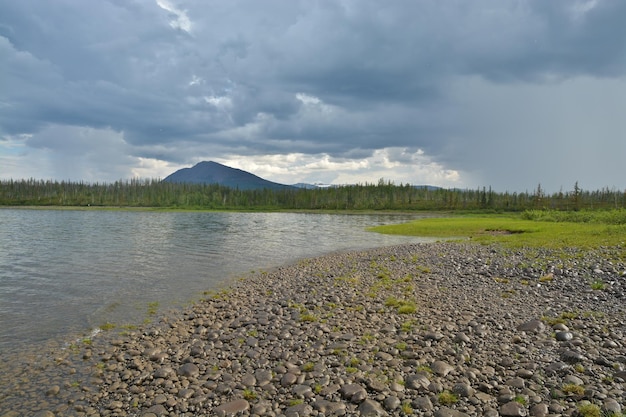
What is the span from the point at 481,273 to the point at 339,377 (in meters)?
15.8

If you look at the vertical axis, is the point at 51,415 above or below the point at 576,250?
below

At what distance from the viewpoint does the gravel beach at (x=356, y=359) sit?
848 centimetres

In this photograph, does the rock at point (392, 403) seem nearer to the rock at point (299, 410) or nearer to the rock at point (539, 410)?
the rock at point (299, 410)

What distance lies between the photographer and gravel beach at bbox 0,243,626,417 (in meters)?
8.48

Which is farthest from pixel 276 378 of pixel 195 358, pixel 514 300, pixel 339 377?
pixel 514 300

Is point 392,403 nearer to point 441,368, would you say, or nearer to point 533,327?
point 441,368

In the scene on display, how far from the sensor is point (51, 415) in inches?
349

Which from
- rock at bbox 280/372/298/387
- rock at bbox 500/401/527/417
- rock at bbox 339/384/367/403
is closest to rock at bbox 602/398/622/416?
rock at bbox 500/401/527/417

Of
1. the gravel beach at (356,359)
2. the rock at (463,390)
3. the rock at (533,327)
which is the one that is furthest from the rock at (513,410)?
the rock at (533,327)

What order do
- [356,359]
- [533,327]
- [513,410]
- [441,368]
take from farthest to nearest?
[533,327], [356,359], [441,368], [513,410]

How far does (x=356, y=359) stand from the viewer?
10469mm

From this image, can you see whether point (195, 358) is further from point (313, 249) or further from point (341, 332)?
point (313, 249)

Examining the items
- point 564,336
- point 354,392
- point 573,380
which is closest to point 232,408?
point 354,392

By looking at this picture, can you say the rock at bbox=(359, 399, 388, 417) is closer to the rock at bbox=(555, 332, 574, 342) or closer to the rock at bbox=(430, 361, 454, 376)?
the rock at bbox=(430, 361, 454, 376)
